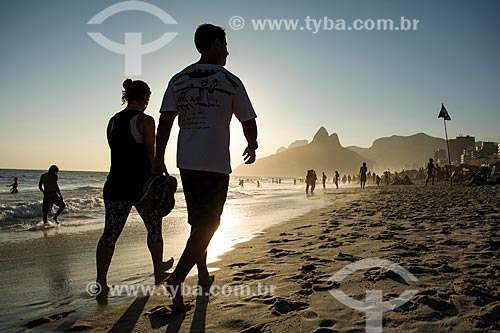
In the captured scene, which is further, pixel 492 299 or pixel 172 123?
pixel 172 123

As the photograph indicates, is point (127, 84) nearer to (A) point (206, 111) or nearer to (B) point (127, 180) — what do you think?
(B) point (127, 180)

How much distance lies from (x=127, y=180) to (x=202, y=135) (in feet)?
3.83

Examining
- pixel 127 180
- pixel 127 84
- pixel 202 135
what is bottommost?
pixel 127 180

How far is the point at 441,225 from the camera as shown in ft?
21.1

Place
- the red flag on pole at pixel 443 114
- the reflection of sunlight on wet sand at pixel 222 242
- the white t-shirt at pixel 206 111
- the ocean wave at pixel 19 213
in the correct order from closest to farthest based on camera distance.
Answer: the white t-shirt at pixel 206 111 → the reflection of sunlight on wet sand at pixel 222 242 → the ocean wave at pixel 19 213 → the red flag on pole at pixel 443 114

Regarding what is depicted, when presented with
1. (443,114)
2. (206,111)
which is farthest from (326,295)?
(443,114)

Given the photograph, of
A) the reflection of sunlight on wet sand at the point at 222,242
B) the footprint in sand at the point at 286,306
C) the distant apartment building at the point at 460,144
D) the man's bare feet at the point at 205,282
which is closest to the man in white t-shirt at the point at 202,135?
the footprint in sand at the point at 286,306

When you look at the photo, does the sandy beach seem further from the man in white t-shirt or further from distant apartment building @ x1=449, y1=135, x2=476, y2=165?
distant apartment building @ x1=449, y1=135, x2=476, y2=165

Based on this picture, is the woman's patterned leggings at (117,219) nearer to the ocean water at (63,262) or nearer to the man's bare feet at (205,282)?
the ocean water at (63,262)

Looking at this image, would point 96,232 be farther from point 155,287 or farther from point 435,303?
point 435,303

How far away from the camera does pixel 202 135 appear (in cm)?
272

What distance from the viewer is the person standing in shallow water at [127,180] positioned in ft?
11.2

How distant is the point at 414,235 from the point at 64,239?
6614 mm

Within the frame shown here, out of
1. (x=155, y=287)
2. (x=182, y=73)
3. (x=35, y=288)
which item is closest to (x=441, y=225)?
(x=155, y=287)
